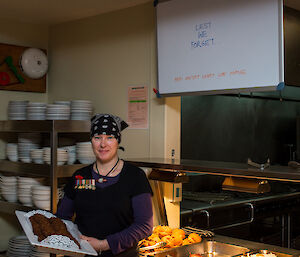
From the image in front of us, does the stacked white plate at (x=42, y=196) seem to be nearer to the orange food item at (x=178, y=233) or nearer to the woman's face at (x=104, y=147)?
the orange food item at (x=178, y=233)

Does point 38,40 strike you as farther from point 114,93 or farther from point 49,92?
point 114,93

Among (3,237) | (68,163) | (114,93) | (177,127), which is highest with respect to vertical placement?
(114,93)

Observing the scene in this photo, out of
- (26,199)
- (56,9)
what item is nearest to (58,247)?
(26,199)

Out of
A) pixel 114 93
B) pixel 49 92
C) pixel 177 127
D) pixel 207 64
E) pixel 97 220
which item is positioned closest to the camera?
pixel 97 220

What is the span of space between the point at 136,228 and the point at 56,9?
2273 millimetres

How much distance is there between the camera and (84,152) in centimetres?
375

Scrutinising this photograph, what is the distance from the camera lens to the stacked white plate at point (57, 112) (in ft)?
12.3

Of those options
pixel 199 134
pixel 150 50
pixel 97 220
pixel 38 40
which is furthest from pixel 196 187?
pixel 97 220

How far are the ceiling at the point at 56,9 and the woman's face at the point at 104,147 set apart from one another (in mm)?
1548

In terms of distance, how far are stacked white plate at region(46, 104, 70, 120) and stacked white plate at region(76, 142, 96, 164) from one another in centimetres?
27

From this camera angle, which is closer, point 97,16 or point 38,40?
point 97,16

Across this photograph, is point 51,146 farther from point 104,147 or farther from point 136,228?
point 136,228

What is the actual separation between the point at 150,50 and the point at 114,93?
1.79 ft

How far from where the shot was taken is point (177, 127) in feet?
11.8
